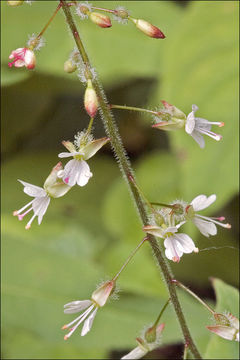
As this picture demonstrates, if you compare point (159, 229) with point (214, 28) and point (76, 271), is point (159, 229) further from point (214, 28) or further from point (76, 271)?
point (214, 28)

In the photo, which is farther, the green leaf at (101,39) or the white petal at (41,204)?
the green leaf at (101,39)

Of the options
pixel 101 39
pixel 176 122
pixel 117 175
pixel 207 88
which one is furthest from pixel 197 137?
pixel 117 175

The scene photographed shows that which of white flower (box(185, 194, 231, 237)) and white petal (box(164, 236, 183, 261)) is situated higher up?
white flower (box(185, 194, 231, 237))

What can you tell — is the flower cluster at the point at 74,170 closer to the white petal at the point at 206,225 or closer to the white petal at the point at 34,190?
the white petal at the point at 34,190

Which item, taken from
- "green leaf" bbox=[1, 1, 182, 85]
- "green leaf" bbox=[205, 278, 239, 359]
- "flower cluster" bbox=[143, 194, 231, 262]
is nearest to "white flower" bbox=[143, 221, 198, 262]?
"flower cluster" bbox=[143, 194, 231, 262]

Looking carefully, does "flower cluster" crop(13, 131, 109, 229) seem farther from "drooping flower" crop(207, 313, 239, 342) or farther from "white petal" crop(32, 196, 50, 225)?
"drooping flower" crop(207, 313, 239, 342)

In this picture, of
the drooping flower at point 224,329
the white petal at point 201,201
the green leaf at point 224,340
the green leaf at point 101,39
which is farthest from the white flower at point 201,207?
the green leaf at point 101,39
